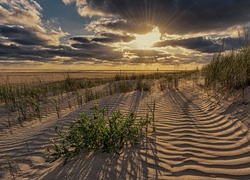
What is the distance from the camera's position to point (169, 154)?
2.93m

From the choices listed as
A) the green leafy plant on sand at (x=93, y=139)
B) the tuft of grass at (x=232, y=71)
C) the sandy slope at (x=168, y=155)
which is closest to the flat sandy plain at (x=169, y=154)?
the sandy slope at (x=168, y=155)

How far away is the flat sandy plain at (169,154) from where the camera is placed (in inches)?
97.3

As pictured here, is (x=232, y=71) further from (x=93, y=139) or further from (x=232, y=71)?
(x=93, y=139)

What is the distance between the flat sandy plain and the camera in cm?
247

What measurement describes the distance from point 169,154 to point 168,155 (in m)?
0.03

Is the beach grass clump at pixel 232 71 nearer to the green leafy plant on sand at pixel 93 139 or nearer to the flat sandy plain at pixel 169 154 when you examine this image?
the flat sandy plain at pixel 169 154

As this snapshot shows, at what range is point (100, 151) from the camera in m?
2.97

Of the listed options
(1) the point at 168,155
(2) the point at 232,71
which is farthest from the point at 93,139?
(2) the point at 232,71

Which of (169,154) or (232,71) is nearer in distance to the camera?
(169,154)

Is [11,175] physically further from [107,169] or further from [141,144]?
[141,144]

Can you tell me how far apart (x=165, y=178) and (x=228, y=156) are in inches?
39.5

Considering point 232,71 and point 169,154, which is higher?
point 232,71

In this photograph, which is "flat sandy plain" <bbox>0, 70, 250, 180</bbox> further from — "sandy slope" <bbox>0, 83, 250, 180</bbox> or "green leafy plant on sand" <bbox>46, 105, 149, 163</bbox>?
"green leafy plant on sand" <bbox>46, 105, 149, 163</bbox>

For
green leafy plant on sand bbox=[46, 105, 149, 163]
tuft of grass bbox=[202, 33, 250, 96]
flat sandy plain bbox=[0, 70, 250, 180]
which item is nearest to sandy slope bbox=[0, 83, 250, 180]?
flat sandy plain bbox=[0, 70, 250, 180]
